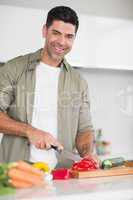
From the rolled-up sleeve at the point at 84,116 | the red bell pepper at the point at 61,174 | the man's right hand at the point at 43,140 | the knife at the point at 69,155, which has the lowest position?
the red bell pepper at the point at 61,174

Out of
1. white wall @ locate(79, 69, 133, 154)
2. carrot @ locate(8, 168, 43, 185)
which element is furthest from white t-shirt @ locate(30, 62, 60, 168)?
white wall @ locate(79, 69, 133, 154)

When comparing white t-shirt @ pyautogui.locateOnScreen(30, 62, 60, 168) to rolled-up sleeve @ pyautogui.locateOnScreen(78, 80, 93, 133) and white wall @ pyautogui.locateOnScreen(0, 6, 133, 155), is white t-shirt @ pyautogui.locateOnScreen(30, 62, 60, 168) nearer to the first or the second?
rolled-up sleeve @ pyautogui.locateOnScreen(78, 80, 93, 133)

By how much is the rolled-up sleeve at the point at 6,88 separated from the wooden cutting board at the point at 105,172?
0.52m

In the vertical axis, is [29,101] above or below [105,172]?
above

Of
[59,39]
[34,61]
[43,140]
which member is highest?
[59,39]

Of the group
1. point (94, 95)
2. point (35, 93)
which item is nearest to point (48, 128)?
point (35, 93)

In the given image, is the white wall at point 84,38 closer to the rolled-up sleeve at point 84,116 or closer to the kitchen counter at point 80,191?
the rolled-up sleeve at point 84,116

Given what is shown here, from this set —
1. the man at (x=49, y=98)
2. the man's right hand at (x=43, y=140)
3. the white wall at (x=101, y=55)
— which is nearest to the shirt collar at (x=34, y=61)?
the man at (x=49, y=98)

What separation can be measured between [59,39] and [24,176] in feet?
3.13

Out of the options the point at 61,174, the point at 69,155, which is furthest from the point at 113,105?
the point at 61,174

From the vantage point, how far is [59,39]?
193 centimetres

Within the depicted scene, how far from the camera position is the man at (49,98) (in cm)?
181

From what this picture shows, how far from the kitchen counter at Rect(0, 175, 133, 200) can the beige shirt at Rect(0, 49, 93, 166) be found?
21.2 inches

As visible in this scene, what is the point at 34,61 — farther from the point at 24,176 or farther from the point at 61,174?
the point at 24,176
